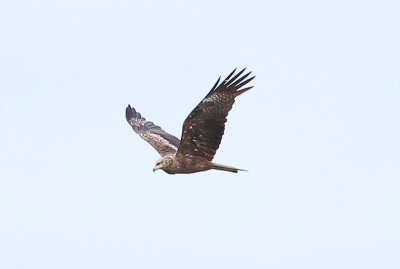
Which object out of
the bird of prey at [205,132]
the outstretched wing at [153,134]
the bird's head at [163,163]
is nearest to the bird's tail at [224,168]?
the bird of prey at [205,132]

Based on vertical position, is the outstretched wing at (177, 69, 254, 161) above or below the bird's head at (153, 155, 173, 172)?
above

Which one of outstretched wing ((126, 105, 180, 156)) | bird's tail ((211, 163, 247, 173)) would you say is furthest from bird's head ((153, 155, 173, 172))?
outstretched wing ((126, 105, 180, 156))

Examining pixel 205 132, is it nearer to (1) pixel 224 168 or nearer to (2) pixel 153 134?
(1) pixel 224 168

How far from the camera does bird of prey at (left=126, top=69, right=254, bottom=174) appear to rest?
19.3 meters

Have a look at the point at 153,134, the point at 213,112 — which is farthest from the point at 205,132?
the point at 153,134

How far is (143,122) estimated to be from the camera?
24797 millimetres

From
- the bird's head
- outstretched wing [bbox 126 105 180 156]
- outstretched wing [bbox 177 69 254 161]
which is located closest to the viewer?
outstretched wing [bbox 177 69 254 161]

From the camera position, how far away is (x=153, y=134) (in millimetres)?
23828

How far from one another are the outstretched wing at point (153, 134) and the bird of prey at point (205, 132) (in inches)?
43.2

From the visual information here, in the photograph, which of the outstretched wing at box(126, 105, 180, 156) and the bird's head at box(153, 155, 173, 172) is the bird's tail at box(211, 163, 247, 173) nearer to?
the bird's head at box(153, 155, 173, 172)

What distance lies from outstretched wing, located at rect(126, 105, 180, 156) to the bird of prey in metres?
1.10

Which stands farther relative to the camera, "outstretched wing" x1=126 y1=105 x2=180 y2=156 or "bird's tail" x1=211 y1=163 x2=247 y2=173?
"outstretched wing" x1=126 y1=105 x2=180 y2=156

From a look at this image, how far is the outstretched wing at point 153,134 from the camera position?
22.6m

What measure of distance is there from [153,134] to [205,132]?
14.1 ft
